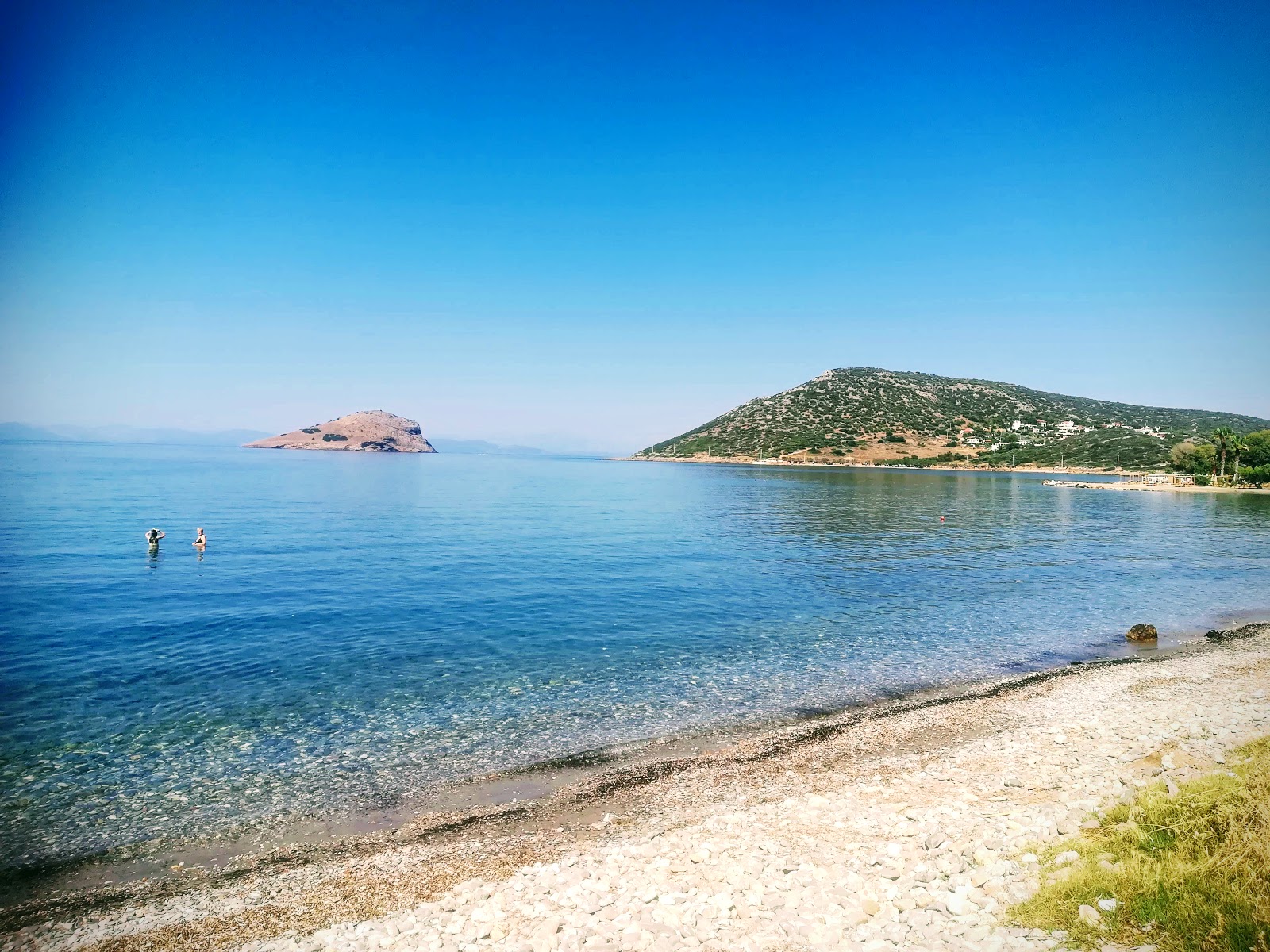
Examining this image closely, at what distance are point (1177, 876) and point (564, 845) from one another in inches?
319

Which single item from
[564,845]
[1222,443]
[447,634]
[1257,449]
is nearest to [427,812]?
[564,845]

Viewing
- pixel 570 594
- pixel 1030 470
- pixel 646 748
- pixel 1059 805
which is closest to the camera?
pixel 1059 805

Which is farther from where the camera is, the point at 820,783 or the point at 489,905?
the point at 820,783

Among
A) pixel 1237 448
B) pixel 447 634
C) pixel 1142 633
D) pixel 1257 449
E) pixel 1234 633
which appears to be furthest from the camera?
pixel 1257 449

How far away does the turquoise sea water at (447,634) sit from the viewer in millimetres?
13336

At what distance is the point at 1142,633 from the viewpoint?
938 inches

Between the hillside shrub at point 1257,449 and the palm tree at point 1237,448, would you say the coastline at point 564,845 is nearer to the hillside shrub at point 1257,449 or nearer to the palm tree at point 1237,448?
the palm tree at point 1237,448

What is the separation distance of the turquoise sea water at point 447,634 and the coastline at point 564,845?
62.7 inches

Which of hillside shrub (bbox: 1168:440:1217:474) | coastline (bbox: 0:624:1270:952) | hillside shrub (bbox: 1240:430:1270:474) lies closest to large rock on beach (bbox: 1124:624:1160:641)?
coastline (bbox: 0:624:1270:952)

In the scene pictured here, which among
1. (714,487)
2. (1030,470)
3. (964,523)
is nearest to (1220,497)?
(964,523)

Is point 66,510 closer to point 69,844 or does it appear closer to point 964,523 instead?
point 69,844

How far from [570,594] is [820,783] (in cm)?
1870

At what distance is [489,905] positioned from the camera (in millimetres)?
8430

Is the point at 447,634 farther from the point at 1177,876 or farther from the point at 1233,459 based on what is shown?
the point at 1233,459
